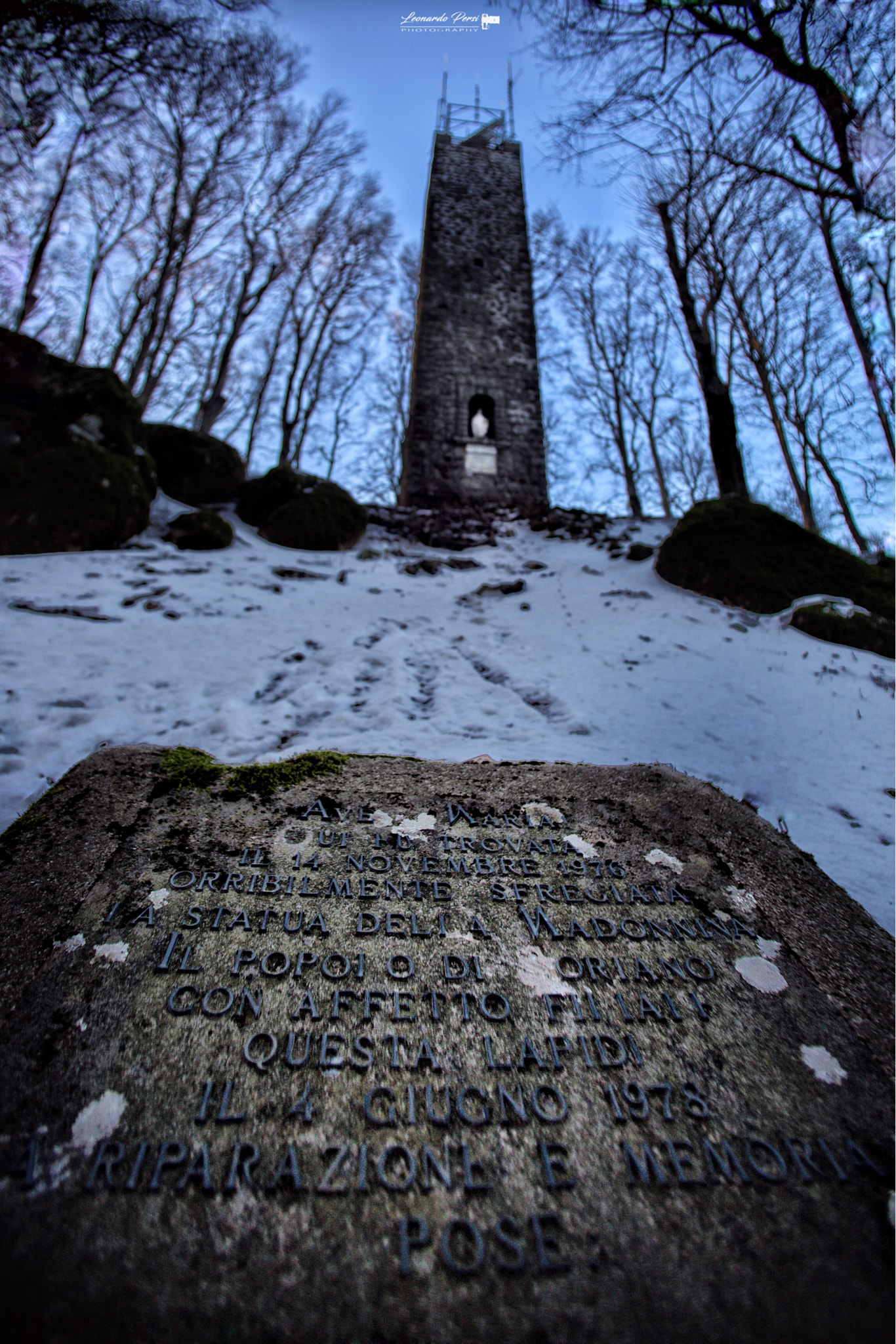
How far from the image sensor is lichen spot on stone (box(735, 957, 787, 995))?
160 cm

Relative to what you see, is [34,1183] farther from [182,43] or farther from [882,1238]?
[182,43]

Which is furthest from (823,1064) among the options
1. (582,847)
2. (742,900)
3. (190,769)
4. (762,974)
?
(190,769)

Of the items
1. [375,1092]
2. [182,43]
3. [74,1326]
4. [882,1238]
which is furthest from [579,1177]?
[182,43]

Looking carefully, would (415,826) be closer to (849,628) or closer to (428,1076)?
(428,1076)

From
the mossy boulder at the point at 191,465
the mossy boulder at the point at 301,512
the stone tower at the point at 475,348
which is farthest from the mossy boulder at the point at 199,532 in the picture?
the stone tower at the point at 475,348

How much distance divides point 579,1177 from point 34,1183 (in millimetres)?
1048

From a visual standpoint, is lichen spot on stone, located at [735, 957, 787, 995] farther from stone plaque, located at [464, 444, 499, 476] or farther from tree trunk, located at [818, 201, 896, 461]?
stone plaque, located at [464, 444, 499, 476]

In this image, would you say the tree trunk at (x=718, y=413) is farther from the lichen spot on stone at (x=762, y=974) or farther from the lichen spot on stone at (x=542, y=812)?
the lichen spot on stone at (x=762, y=974)

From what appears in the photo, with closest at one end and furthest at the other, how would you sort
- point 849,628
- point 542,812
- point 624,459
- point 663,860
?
point 663,860 < point 542,812 < point 849,628 < point 624,459

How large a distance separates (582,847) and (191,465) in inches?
336

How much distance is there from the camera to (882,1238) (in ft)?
3.71

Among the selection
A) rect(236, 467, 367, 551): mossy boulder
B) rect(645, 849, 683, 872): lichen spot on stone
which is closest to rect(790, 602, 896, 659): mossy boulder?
rect(645, 849, 683, 872): lichen spot on stone

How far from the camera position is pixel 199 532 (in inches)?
274

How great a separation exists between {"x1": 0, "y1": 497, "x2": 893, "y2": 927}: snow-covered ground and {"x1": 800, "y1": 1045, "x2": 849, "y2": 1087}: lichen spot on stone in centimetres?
106
